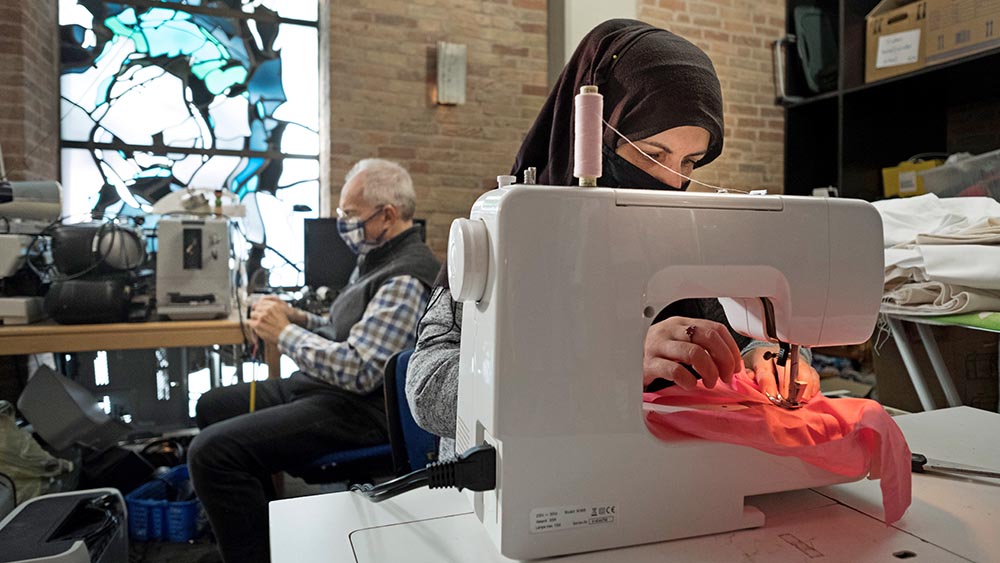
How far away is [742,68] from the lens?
14.8 ft

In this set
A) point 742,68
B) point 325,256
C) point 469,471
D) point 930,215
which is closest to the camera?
point 469,471

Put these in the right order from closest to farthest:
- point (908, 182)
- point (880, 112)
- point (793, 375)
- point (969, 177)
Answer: point (793, 375) → point (969, 177) → point (908, 182) → point (880, 112)

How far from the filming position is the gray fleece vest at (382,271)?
1.96 m

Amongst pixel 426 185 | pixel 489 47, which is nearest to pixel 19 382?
pixel 426 185

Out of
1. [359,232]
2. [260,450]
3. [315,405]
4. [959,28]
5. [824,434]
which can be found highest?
[959,28]

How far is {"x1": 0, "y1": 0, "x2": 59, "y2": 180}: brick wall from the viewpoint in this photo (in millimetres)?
3193

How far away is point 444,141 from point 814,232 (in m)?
3.67

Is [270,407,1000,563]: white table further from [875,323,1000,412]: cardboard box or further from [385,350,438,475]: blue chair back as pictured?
[875,323,1000,412]: cardboard box

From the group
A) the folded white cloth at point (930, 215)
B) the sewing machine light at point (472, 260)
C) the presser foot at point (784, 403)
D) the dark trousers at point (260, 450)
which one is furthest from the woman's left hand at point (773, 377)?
the dark trousers at point (260, 450)

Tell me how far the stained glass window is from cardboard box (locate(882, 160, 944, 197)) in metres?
3.39

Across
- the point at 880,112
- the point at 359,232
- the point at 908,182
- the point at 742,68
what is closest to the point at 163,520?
the point at 359,232

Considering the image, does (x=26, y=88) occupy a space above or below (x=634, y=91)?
above

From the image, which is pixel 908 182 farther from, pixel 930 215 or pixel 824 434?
pixel 824 434

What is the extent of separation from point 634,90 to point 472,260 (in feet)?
1.79
